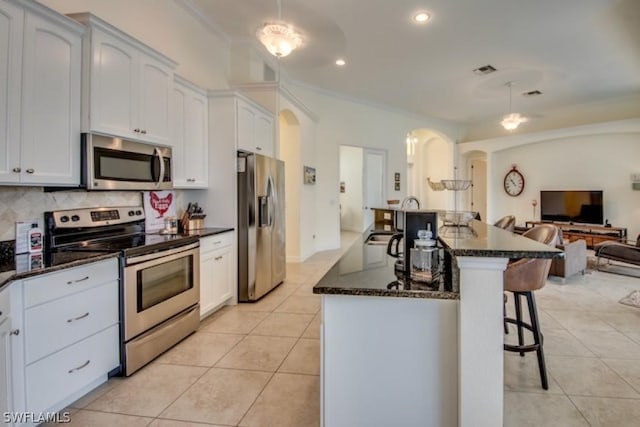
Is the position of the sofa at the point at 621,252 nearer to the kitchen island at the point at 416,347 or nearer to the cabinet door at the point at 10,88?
the kitchen island at the point at 416,347

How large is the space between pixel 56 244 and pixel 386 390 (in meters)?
2.32

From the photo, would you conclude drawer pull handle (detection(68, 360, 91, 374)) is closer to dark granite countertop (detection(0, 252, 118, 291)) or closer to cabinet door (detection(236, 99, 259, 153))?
dark granite countertop (detection(0, 252, 118, 291))

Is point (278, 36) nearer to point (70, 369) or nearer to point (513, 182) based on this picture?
point (70, 369)

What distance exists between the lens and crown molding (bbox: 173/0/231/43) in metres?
3.74

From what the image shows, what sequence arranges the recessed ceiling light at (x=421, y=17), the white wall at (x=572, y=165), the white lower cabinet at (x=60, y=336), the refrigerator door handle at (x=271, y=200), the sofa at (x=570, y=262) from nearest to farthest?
the white lower cabinet at (x=60, y=336)
the recessed ceiling light at (x=421, y=17)
the refrigerator door handle at (x=271, y=200)
the sofa at (x=570, y=262)
the white wall at (x=572, y=165)

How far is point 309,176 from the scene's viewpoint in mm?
6457

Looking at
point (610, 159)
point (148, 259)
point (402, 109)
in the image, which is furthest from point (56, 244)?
point (610, 159)

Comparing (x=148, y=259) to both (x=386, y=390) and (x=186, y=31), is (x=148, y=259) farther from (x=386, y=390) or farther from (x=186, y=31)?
(x=186, y=31)

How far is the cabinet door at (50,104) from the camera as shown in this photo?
1.98 metres

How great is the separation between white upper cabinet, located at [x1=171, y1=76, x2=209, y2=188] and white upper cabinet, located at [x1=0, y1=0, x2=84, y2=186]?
1030 millimetres

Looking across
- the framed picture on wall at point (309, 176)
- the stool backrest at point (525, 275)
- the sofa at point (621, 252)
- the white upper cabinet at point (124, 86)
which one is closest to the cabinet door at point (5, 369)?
the white upper cabinet at point (124, 86)

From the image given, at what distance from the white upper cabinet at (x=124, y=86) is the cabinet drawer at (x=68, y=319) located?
43.1 inches

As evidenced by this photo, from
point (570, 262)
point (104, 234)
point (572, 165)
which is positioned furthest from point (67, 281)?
point (572, 165)

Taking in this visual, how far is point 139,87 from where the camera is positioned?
2.75 metres
